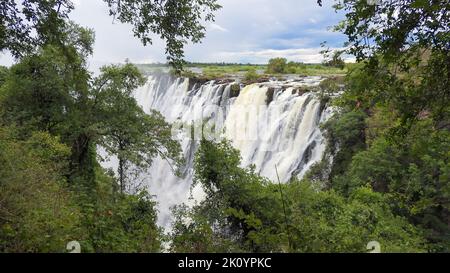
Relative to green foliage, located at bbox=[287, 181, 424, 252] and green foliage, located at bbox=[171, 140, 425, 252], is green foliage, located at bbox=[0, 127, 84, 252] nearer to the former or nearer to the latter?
green foliage, located at bbox=[171, 140, 425, 252]

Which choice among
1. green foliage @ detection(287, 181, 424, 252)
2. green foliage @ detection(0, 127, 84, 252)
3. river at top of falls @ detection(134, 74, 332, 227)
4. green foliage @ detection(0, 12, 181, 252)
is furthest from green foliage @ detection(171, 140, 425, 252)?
green foliage @ detection(0, 127, 84, 252)

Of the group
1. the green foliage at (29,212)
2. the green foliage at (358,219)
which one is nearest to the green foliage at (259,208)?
the green foliage at (358,219)

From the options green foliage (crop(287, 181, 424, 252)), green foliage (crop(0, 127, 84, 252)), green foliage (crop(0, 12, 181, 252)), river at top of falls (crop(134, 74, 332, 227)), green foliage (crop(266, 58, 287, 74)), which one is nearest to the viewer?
green foliage (crop(0, 127, 84, 252))

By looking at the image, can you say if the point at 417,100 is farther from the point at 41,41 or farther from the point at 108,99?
the point at 108,99

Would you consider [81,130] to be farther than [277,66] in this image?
No

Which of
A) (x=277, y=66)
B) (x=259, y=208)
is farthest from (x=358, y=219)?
(x=277, y=66)

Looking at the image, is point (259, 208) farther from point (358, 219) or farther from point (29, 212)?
point (29, 212)
